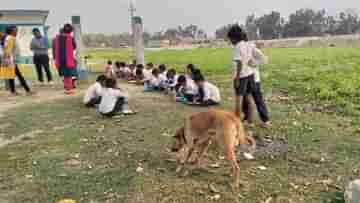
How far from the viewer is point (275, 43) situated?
56875mm

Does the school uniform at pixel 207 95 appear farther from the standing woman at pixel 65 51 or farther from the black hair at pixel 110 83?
the standing woman at pixel 65 51

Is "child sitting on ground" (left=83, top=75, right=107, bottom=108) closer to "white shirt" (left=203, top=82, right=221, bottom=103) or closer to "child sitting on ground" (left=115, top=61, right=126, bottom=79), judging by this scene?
"white shirt" (left=203, top=82, right=221, bottom=103)

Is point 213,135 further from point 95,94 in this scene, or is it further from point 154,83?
point 154,83

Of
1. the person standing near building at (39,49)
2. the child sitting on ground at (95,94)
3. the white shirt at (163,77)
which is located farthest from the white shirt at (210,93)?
the person standing near building at (39,49)

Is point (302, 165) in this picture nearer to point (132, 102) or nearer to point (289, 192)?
point (289, 192)

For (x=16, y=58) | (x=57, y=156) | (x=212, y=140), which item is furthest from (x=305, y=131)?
(x=16, y=58)

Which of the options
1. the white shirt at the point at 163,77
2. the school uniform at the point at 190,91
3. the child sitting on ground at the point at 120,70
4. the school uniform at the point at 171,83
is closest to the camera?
the school uniform at the point at 190,91

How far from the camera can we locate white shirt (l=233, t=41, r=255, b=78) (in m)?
6.03

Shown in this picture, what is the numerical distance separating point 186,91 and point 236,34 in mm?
2995

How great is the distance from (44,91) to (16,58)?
1.68 meters

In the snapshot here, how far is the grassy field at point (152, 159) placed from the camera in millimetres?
4023

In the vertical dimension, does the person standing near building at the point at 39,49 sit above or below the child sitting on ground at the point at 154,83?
above

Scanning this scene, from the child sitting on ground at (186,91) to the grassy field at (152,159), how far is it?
0.49 m

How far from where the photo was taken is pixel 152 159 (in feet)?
16.4
